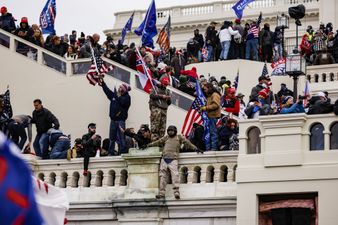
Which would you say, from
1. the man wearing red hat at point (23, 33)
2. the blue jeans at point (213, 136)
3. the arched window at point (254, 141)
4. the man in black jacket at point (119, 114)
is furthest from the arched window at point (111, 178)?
the man wearing red hat at point (23, 33)

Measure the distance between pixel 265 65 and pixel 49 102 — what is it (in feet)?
23.6

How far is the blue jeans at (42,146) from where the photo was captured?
23200 mm

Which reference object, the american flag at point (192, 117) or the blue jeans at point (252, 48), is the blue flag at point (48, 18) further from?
the american flag at point (192, 117)

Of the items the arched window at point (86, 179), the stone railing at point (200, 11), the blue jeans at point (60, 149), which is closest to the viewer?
the arched window at point (86, 179)

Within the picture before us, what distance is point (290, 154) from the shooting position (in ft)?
61.2

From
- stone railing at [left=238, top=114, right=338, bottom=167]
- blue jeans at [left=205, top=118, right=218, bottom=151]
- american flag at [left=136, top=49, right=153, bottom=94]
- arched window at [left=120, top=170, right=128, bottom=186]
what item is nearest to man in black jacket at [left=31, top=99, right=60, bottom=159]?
arched window at [left=120, top=170, right=128, bottom=186]

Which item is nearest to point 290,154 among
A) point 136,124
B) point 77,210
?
point 77,210

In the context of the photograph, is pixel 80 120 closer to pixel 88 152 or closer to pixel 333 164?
pixel 88 152

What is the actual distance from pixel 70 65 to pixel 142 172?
10262 millimetres

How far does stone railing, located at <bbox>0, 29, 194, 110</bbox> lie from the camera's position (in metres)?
27.8

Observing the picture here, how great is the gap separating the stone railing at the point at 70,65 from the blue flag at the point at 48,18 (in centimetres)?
354

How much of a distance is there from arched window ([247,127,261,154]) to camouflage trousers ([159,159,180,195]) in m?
1.62

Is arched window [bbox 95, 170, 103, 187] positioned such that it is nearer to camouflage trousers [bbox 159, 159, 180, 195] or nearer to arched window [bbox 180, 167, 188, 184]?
camouflage trousers [bbox 159, 159, 180, 195]

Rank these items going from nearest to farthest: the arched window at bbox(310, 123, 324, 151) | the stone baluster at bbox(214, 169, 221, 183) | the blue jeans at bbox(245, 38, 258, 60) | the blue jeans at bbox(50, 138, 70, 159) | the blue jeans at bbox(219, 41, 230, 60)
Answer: the arched window at bbox(310, 123, 324, 151) → the stone baluster at bbox(214, 169, 221, 183) → the blue jeans at bbox(50, 138, 70, 159) → the blue jeans at bbox(245, 38, 258, 60) → the blue jeans at bbox(219, 41, 230, 60)
